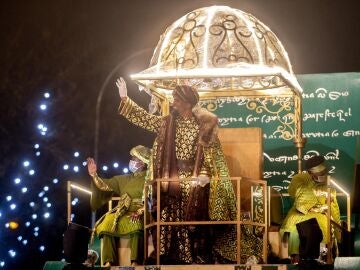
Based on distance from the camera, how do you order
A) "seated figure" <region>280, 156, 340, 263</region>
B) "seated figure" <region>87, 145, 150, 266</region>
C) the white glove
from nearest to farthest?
1. "seated figure" <region>280, 156, 340, 263</region>
2. "seated figure" <region>87, 145, 150, 266</region>
3. the white glove

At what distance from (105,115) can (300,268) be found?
10.8 m

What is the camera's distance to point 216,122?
701 inches

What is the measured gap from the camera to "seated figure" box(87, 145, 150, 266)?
18156 mm

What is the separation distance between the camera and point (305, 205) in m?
18.1

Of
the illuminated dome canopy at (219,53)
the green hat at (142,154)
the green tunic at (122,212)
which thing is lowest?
the green tunic at (122,212)

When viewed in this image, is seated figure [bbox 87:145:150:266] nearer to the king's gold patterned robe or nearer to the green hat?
the green hat

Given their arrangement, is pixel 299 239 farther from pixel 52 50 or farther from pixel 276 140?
pixel 52 50

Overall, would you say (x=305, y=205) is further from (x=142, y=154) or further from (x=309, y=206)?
(x=142, y=154)

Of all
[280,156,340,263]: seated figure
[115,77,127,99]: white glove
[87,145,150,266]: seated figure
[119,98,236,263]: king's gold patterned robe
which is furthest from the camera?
[115,77,127,99]: white glove

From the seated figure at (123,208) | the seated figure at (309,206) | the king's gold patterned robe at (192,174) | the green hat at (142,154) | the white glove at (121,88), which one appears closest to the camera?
the king's gold patterned robe at (192,174)

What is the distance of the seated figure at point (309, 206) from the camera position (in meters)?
17.7

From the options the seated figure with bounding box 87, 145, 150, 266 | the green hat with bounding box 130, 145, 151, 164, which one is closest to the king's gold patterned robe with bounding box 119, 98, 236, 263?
the seated figure with bounding box 87, 145, 150, 266

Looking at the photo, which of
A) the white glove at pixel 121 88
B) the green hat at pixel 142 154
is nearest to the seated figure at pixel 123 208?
the green hat at pixel 142 154

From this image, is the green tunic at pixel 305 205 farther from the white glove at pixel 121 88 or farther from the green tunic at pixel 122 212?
the white glove at pixel 121 88
